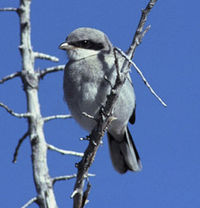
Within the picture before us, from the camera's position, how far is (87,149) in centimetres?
402

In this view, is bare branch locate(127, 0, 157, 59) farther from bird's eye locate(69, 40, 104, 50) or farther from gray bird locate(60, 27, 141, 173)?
bird's eye locate(69, 40, 104, 50)

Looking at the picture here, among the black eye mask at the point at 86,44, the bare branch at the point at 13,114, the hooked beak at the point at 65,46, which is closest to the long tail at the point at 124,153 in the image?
the black eye mask at the point at 86,44

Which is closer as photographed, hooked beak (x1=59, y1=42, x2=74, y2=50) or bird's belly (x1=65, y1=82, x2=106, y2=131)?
bird's belly (x1=65, y1=82, x2=106, y2=131)

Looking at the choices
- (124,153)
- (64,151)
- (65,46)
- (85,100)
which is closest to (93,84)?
(85,100)

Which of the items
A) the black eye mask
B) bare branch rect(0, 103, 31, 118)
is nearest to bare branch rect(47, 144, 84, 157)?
bare branch rect(0, 103, 31, 118)

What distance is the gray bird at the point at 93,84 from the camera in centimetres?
513

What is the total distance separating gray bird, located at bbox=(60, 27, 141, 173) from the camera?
16.8 ft

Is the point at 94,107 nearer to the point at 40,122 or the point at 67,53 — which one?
the point at 67,53

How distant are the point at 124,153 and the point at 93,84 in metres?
1.57

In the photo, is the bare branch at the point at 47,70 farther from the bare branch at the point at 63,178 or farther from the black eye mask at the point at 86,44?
the black eye mask at the point at 86,44

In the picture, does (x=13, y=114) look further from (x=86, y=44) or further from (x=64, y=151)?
(x=86, y=44)

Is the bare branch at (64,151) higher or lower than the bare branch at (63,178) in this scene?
higher

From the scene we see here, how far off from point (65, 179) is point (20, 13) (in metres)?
1.39

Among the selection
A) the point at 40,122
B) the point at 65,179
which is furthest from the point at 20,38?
the point at 65,179
